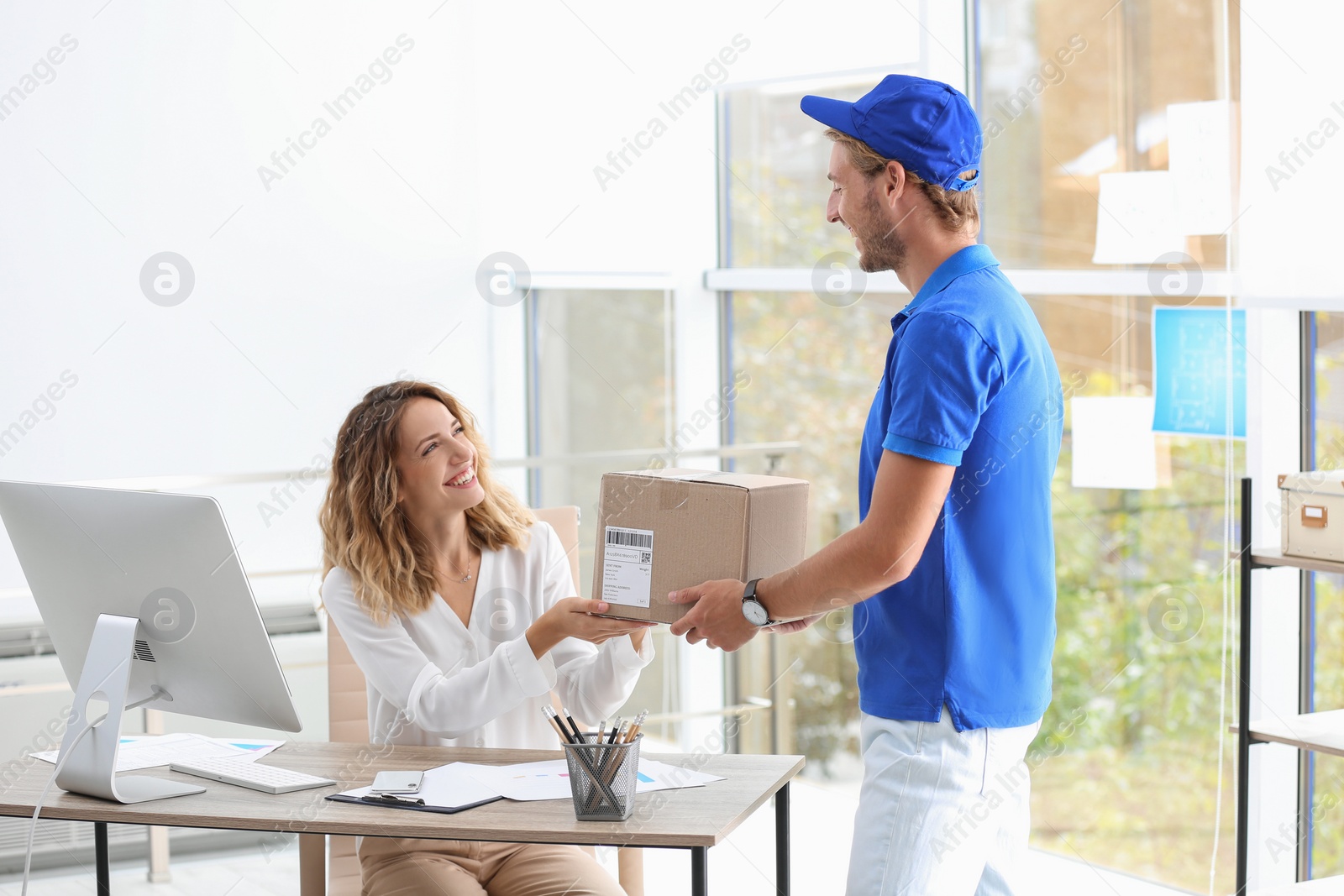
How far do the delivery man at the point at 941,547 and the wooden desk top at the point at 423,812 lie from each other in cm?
21

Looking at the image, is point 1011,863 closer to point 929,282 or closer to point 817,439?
point 929,282

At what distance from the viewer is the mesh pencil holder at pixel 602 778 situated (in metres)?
1.55

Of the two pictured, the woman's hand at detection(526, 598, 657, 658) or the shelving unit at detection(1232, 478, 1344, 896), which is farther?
the shelving unit at detection(1232, 478, 1344, 896)

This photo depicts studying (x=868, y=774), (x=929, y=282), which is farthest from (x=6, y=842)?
(x=929, y=282)

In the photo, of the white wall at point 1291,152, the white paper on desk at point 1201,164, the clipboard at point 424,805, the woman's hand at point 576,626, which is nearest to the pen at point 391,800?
the clipboard at point 424,805

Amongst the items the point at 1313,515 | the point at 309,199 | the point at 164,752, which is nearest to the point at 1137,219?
the point at 1313,515

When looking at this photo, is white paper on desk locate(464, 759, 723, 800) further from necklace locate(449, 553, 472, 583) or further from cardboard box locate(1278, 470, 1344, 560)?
cardboard box locate(1278, 470, 1344, 560)

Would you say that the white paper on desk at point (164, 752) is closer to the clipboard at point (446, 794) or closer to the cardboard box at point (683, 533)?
the clipboard at point (446, 794)

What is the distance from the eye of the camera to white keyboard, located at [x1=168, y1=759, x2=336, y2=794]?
1767 millimetres

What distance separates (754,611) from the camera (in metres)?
1.61

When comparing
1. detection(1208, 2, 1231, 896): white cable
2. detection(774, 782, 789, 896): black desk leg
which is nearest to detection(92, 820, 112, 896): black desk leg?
detection(774, 782, 789, 896): black desk leg

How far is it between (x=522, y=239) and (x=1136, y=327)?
2.68m

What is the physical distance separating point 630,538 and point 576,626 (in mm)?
199

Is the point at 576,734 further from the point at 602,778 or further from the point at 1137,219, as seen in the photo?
the point at 1137,219
